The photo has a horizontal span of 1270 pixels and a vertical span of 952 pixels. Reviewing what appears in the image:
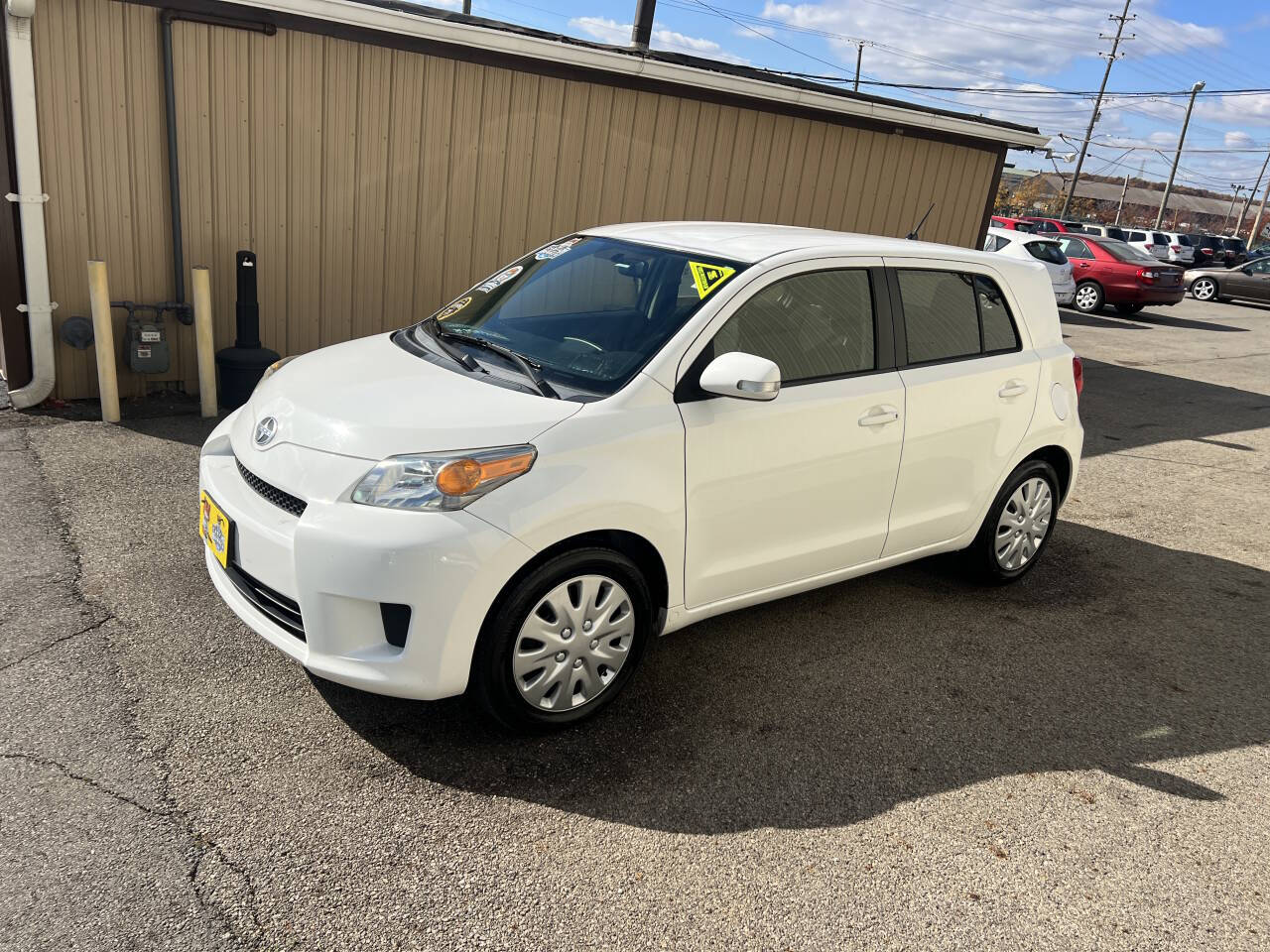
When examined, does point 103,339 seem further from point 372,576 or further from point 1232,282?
point 1232,282

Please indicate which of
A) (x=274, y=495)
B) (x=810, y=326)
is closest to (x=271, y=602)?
(x=274, y=495)

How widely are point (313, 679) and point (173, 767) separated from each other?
67cm

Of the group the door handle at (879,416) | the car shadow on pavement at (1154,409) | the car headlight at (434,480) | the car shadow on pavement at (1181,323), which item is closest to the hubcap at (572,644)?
the car headlight at (434,480)

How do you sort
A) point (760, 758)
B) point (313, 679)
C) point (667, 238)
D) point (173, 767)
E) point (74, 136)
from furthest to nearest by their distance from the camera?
1. point (74, 136)
2. point (667, 238)
3. point (313, 679)
4. point (760, 758)
5. point (173, 767)

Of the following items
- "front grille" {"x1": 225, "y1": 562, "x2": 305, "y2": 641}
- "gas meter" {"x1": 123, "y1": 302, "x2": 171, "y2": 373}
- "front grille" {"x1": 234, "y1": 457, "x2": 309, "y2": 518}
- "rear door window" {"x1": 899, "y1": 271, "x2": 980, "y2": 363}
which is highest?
"rear door window" {"x1": 899, "y1": 271, "x2": 980, "y2": 363}

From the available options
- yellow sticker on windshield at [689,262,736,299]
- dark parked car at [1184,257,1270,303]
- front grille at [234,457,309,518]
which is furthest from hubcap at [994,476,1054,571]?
dark parked car at [1184,257,1270,303]

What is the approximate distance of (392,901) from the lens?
2754 millimetres

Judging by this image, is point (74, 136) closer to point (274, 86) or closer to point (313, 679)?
point (274, 86)

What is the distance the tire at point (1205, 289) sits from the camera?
25141 mm

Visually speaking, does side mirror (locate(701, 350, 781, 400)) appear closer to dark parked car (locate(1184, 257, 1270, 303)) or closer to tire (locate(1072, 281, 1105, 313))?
tire (locate(1072, 281, 1105, 313))

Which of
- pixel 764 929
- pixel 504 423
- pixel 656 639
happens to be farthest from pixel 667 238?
pixel 764 929

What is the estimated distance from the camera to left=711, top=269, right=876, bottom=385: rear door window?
3828mm

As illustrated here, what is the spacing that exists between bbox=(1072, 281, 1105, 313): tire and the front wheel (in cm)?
721

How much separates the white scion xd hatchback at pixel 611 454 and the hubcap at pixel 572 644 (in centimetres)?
1
